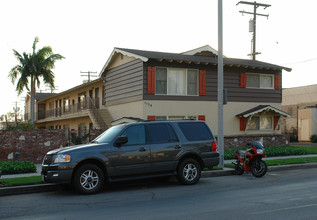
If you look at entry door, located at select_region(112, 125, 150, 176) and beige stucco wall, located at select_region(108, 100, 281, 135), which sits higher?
beige stucco wall, located at select_region(108, 100, 281, 135)

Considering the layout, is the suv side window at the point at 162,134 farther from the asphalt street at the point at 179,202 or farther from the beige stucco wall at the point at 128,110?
the beige stucco wall at the point at 128,110

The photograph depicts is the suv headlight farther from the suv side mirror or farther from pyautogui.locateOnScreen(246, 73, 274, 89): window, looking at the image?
pyautogui.locateOnScreen(246, 73, 274, 89): window

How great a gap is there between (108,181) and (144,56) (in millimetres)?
11928

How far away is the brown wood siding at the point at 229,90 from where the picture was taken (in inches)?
860

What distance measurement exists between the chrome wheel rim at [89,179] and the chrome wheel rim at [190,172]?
272 centimetres

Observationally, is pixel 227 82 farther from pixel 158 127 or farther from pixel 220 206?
pixel 220 206

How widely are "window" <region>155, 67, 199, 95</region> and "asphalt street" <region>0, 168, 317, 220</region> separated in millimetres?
10595

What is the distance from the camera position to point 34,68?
118ft

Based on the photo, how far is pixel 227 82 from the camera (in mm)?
23969

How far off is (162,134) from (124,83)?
13.2 m

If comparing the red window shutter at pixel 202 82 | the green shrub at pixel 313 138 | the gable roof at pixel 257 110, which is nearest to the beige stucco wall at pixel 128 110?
the red window shutter at pixel 202 82

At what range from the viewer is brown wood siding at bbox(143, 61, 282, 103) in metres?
21.8

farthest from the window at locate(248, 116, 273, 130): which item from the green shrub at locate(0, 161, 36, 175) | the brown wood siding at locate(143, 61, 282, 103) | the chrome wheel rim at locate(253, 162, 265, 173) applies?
the green shrub at locate(0, 161, 36, 175)

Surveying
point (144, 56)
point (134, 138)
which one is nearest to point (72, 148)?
point (134, 138)
